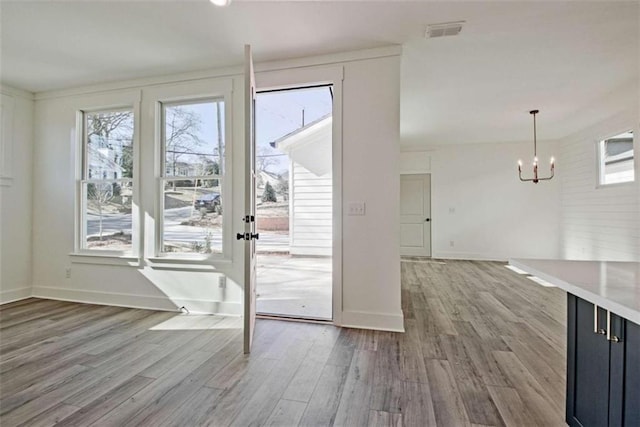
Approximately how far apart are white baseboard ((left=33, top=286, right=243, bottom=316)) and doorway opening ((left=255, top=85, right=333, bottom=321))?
2.41 metres

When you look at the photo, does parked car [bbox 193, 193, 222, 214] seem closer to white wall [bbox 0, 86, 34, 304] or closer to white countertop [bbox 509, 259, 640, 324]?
white wall [bbox 0, 86, 34, 304]

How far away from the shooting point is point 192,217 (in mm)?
3449

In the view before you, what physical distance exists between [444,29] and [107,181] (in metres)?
3.99

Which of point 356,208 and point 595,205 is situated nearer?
point 356,208

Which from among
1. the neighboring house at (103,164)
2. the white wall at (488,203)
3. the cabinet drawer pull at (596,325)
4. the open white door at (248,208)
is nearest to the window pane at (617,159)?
the white wall at (488,203)

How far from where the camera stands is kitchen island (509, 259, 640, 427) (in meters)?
1.03

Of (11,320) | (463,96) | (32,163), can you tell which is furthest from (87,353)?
(463,96)

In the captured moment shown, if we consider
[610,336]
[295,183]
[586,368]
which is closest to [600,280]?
[610,336]

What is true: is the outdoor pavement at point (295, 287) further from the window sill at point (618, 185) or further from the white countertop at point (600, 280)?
the window sill at point (618, 185)

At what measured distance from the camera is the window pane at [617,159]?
14.7ft

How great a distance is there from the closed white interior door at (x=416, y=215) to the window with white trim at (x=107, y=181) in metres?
5.75

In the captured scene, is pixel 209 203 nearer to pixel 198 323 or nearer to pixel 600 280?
pixel 198 323

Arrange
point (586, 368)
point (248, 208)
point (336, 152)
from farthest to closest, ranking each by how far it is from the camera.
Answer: point (336, 152) → point (248, 208) → point (586, 368)

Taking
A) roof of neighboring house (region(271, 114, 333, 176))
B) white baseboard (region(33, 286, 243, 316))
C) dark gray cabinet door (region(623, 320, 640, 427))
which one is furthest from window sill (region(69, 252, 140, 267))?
roof of neighboring house (region(271, 114, 333, 176))
